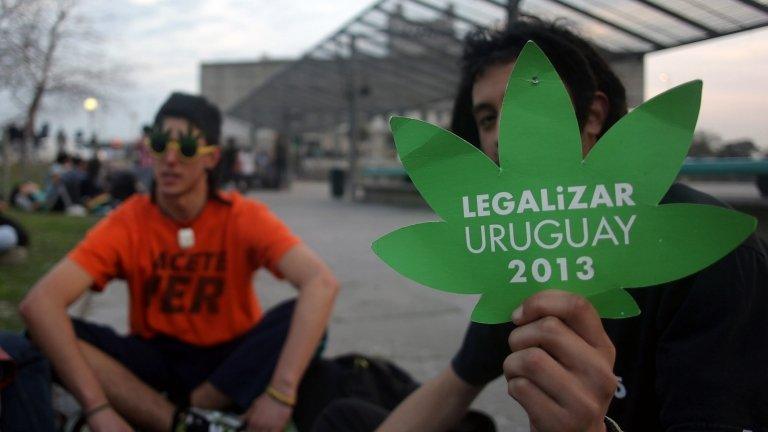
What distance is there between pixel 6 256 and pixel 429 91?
33.0ft

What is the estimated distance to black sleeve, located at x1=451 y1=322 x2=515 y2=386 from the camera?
60.1 inches

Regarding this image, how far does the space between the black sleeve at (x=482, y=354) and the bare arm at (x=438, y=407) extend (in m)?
0.03

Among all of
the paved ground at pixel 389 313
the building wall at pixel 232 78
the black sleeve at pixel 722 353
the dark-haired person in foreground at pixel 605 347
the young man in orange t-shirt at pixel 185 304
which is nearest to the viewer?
the dark-haired person in foreground at pixel 605 347

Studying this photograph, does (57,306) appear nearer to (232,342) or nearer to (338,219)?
(232,342)

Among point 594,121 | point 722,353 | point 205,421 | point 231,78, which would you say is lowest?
point 205,421

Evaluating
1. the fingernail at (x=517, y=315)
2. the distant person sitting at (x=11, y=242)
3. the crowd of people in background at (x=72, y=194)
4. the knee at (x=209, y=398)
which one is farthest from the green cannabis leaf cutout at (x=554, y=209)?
the crowd of people in background at (x=72, y=194)

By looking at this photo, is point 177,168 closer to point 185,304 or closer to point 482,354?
point 185,304

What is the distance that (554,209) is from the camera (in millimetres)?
999

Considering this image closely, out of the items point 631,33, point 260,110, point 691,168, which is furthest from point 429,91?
point 260,110

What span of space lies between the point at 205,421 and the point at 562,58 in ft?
5.35

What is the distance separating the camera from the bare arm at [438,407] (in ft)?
5.31

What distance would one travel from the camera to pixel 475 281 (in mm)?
1030

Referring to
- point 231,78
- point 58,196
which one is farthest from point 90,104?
point 231,78

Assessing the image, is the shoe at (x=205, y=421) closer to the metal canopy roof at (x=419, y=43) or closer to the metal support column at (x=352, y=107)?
the metal canopy roof at (x=419, y=43)
